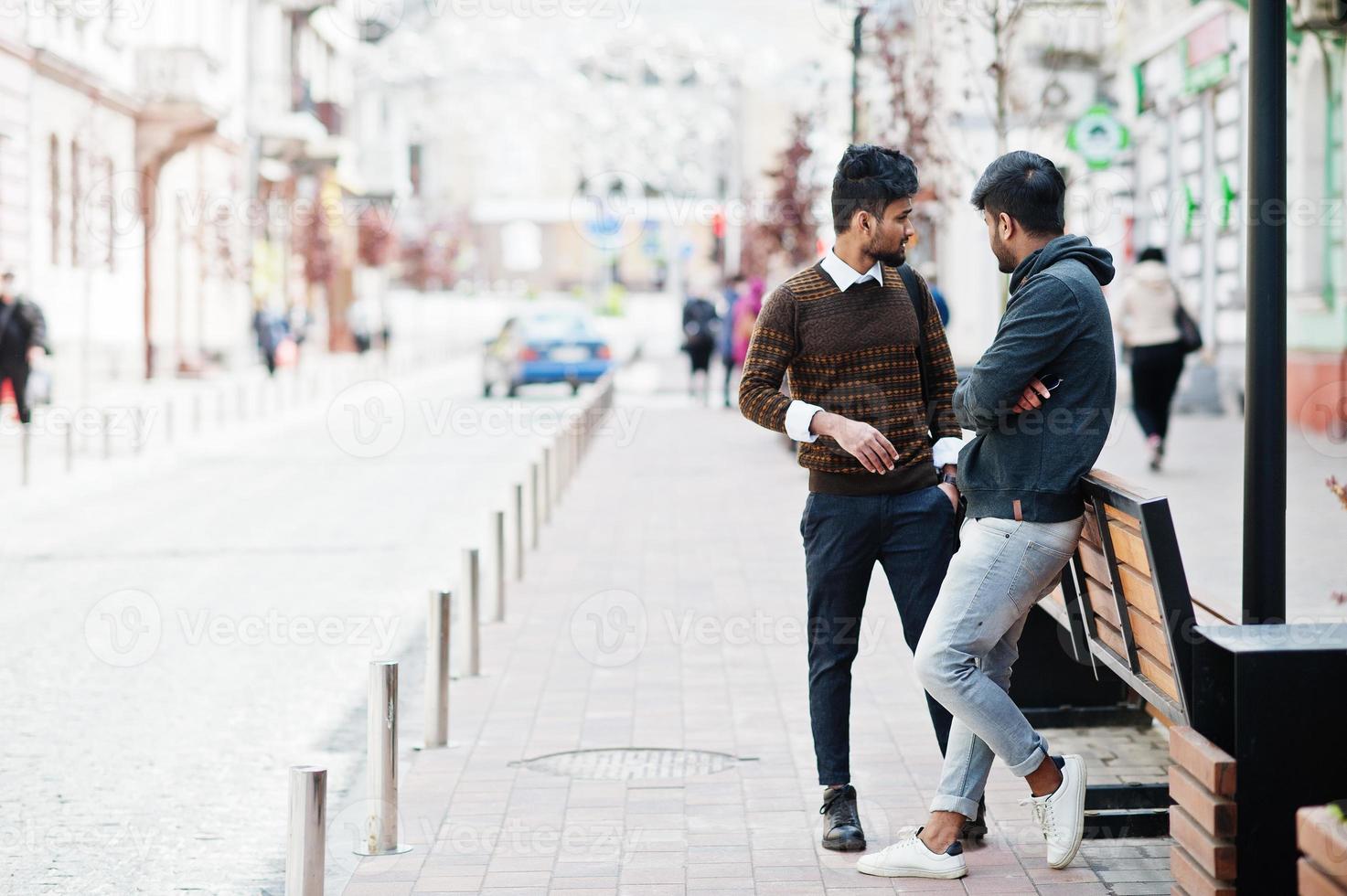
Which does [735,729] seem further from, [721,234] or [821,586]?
[721,234]

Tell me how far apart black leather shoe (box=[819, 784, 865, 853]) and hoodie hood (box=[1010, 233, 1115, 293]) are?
152cm

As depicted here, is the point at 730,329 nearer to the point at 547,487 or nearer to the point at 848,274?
the point at 547,487

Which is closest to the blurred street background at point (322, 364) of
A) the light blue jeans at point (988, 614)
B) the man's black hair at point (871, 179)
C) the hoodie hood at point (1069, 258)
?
the light blue jeans at point (988, 614)

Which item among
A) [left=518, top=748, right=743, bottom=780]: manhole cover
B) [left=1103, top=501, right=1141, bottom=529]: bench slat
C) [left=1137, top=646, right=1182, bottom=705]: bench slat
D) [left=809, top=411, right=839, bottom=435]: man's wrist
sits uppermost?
[left=809, top=411, right=839, bottom=435]: man's wrist

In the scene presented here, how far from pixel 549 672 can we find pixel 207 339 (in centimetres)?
3180

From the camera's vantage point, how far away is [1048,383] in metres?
4.70

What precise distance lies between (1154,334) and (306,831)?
38.9ft

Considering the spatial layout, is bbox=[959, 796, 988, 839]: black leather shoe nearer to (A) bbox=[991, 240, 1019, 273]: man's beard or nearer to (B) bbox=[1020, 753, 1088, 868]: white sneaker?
(B) bbox=[1020, 753, 1088, 868]: white sneaker

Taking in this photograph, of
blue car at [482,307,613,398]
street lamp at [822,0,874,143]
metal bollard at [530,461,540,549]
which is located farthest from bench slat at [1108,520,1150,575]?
blue car at [482,307,613,398]

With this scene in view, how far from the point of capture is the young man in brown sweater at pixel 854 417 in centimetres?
A: 516

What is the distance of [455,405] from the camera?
31016 millimetres

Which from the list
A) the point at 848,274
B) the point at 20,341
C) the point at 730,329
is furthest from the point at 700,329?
the point at 848,274

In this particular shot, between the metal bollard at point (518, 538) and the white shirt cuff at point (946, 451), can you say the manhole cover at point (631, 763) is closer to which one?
the white shirt cuff at point (946, 451)

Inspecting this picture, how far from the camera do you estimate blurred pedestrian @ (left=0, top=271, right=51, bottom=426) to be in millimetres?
20188
